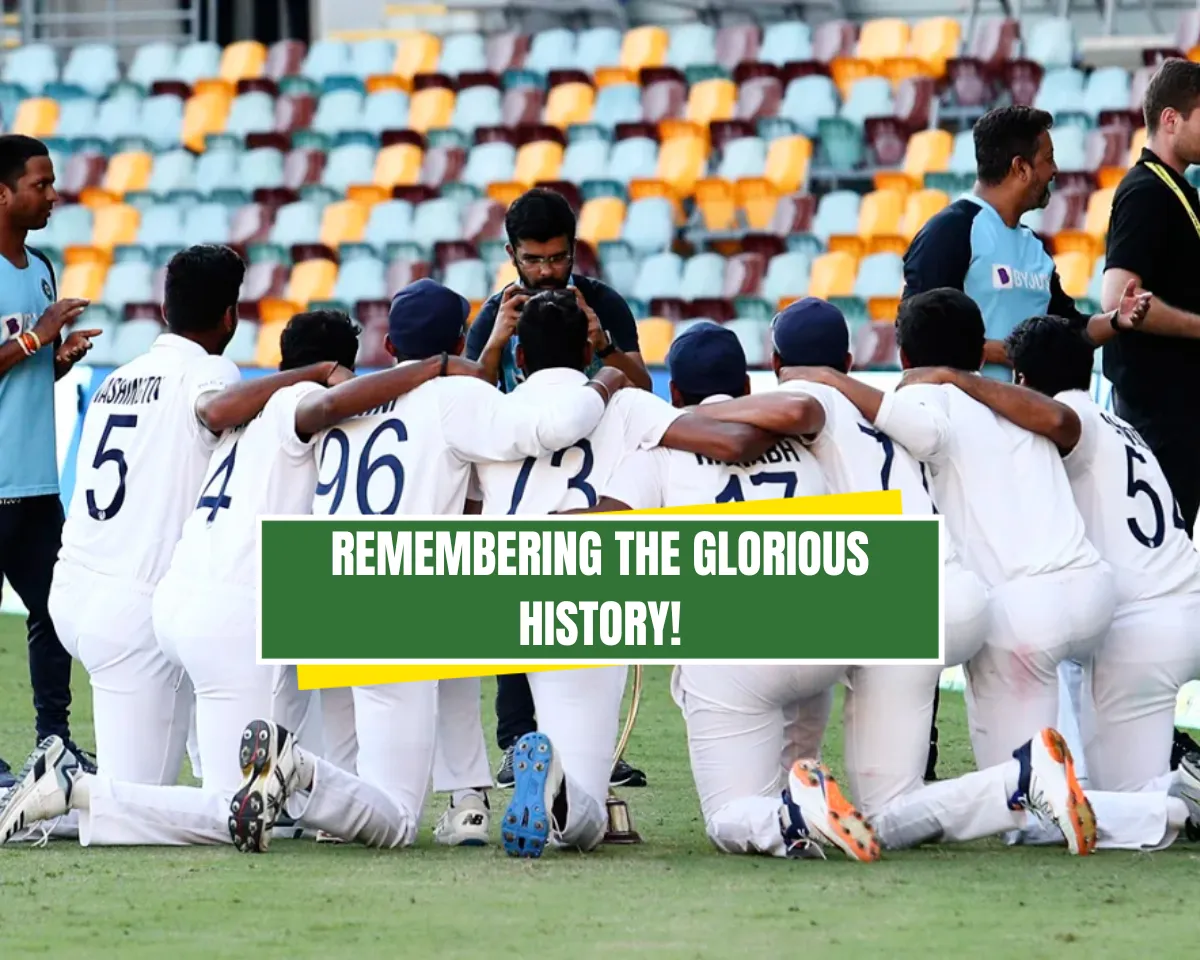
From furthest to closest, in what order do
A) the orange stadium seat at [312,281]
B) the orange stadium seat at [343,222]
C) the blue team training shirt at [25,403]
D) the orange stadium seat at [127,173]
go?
the orange stadium seat at [127,173] < the orange stadium seat at [343,222] < the orange stadium seat at [312,281] < the blue team training shirt at [25,403]

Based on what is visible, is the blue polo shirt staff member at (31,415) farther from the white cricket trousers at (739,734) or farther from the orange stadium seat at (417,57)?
the orange stadium seat at (417,57)

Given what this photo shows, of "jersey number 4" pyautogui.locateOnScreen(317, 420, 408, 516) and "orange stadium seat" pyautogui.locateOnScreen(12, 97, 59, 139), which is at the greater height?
"orange stadium seat" pyautogui.locateOnScreen(12, 97, 59, 139)

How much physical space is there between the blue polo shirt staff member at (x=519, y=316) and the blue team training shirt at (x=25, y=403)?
4.56 ft

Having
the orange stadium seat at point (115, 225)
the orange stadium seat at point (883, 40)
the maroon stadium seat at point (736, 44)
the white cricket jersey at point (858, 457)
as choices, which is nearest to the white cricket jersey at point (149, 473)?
the white cricket jersey at point (858, 457)

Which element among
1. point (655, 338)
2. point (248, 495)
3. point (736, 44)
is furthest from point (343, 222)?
point (248, 495)

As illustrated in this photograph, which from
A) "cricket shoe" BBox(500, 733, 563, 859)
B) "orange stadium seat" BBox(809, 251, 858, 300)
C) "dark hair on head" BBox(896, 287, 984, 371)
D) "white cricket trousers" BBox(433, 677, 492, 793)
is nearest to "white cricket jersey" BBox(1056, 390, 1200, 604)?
"dark hair on head" BBox(896, 287, 984, 371)

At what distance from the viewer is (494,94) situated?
1864 cm

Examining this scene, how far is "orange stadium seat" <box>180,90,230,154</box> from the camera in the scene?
A: 64.3 feet

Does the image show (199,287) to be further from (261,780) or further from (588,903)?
(588,903)

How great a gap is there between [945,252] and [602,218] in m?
10.3

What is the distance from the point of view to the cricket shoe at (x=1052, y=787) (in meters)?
5.16

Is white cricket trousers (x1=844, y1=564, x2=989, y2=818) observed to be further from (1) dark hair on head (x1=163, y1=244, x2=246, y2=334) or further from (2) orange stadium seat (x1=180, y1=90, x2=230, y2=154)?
(2) orange stadium seat (x1=180, y1=90, x2=230, y2=154)

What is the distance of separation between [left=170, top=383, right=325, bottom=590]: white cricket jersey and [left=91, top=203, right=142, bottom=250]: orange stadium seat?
13393 millimetres

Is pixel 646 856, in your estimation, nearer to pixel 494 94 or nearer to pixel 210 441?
pixel 210 441
